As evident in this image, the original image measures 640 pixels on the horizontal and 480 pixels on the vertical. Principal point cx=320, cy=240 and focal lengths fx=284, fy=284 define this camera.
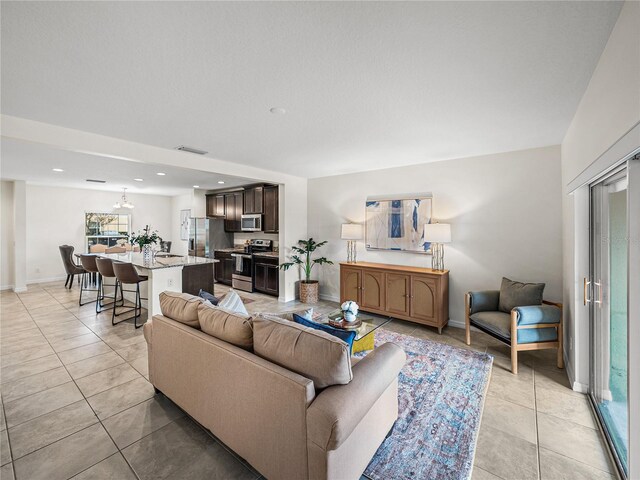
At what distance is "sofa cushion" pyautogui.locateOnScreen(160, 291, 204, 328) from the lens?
6.99ft

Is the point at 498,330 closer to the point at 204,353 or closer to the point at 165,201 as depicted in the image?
the point at 204,353

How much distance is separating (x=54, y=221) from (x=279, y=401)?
29.0 ft

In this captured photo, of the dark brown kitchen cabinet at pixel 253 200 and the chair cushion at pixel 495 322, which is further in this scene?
the dark brown kitchen cabinet at pixel 253 200

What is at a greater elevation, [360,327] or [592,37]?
[592,37]

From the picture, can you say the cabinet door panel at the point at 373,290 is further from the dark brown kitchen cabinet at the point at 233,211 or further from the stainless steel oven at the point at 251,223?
the dark brown kitchen cabinet at the point at 233,211

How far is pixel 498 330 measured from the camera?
3.00 metres

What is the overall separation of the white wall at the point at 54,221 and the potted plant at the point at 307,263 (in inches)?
244

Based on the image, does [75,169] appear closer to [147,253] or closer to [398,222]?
[147,253]

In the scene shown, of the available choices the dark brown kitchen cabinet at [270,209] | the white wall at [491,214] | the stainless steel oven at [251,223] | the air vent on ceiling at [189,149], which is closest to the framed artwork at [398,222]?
the white wall at [491,214]

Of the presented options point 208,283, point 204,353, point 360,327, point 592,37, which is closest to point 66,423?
point 204,353

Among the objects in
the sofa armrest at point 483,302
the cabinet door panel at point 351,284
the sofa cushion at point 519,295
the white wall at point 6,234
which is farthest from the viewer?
the white wall at point 6,234

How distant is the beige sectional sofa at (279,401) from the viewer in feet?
4.39

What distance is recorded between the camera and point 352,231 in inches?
190

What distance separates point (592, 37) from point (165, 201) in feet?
33.5
